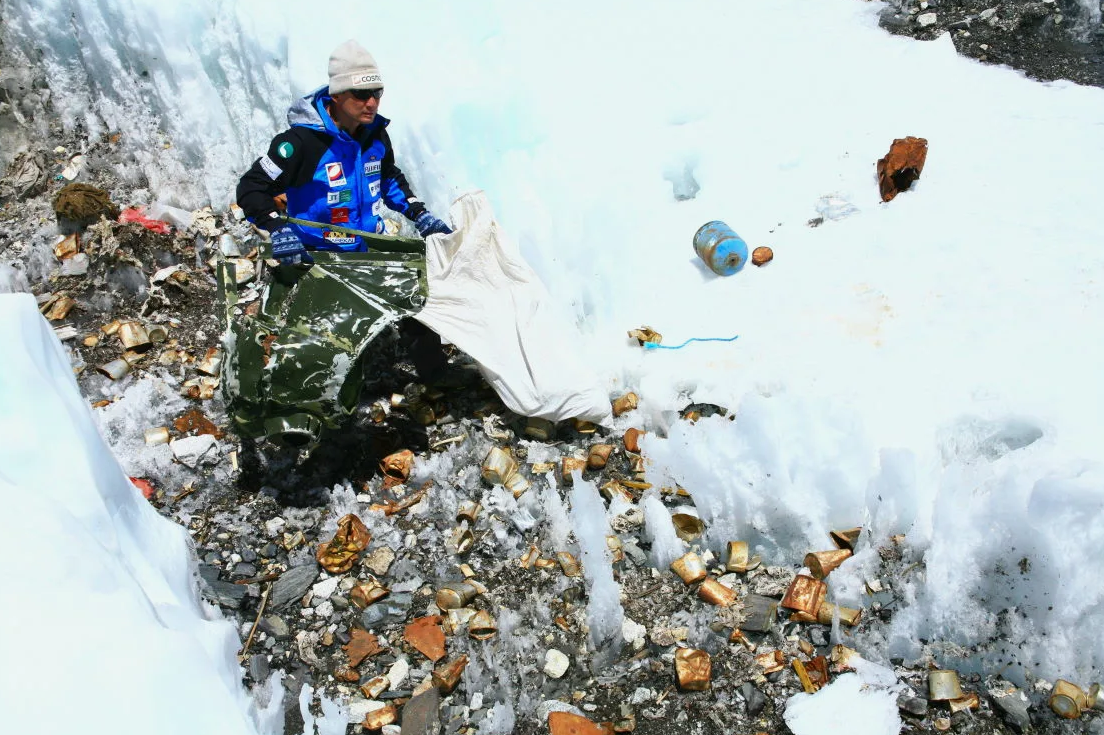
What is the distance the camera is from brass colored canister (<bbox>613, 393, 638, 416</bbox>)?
340 centimetres

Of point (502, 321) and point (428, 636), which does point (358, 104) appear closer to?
point (502, 321)

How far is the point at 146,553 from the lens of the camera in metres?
2.04

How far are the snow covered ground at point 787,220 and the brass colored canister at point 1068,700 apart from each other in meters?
0.05

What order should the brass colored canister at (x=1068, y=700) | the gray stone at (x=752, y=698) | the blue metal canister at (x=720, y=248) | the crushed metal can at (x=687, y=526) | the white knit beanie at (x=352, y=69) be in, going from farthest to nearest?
the blue metal canister at (x=720, y=248), the white knit beanie at (x=352, y=69), the crushed metal can at (x=687, y=526), the gray stone at (x=752, y=698), the brass colored canister at (x=1068, y=700)

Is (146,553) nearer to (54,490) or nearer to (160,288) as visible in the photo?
(54,490)

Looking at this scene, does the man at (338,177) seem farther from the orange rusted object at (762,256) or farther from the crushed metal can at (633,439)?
the orange rusted object at (762,256)

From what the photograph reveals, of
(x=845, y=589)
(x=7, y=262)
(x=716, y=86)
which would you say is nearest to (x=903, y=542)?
(x=845, y=589)

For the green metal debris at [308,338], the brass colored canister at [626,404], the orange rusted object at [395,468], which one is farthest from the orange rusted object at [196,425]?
the brass colored canister at [626,404]

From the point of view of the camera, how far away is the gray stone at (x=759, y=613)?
2.59m

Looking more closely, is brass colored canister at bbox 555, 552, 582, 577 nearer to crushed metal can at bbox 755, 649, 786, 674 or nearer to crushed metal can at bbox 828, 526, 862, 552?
crushed metal can at bbox 755, 649, 786, 674

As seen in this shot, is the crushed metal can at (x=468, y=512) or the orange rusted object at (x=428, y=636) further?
the crushed metal can at (x=468, y=512)

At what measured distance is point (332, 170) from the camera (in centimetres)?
326

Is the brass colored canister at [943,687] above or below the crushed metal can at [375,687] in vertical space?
below

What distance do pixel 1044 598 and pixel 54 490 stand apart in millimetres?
2789
